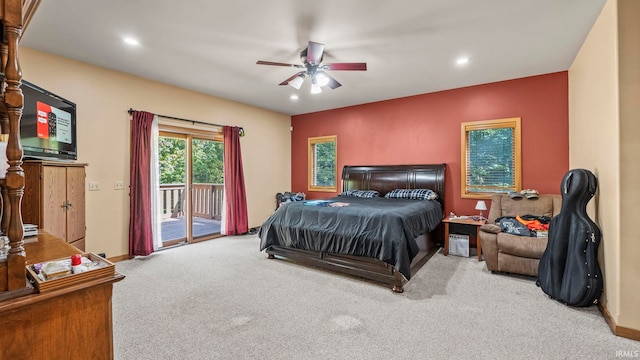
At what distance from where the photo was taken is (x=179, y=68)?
13.1ft

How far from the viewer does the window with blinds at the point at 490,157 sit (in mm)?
4443

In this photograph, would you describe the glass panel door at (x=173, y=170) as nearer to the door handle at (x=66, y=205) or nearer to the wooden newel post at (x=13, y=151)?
the door handle at (x=66, y=205)

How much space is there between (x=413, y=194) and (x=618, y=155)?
2775 millimetres

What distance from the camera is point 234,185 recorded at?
5555 millimetres

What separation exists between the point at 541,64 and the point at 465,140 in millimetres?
1438

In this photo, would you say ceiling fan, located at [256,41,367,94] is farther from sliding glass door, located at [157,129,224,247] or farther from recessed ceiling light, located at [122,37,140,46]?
sliding glass door, located at [157,129,224,247]

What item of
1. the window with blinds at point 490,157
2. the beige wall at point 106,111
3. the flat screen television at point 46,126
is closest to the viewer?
the flat screen television at point 46,126

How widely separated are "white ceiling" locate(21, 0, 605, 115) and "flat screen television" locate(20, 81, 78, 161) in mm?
717

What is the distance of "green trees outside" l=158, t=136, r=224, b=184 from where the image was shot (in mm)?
4965

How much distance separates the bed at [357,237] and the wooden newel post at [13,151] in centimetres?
277

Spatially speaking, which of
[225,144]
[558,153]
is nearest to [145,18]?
[225,144]

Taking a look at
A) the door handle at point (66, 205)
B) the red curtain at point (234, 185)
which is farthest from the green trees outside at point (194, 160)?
the door handle at point (66, 205)

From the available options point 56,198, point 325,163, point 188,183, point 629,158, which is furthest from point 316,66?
point 325,163

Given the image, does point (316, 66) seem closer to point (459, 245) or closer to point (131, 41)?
point (131, 41)
